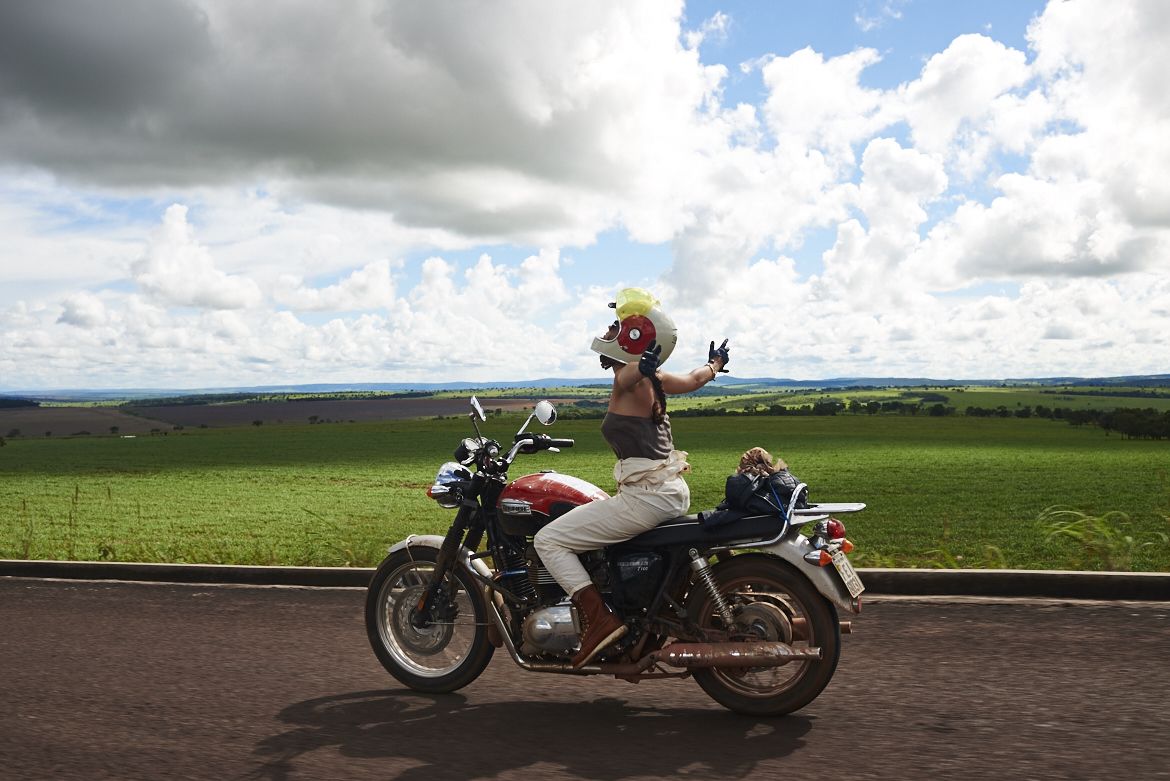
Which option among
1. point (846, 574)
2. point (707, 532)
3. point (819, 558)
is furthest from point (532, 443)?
point (846, 574)

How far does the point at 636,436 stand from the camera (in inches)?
188

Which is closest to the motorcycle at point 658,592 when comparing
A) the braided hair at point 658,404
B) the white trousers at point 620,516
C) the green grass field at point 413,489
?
the white trousers at point 620,516

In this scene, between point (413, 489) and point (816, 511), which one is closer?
point (816, 511)

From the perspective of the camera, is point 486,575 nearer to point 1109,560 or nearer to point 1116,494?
point 1109,560

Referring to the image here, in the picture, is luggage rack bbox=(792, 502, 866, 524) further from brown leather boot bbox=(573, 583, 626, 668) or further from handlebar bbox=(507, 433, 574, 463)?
handlebar bbox=(507, 433, 574, 463)

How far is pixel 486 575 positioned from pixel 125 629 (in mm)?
3378

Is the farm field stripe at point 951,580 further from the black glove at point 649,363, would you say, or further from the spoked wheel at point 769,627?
the black glove at point 649,363

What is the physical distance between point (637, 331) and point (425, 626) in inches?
86.5

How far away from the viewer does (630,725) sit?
4.73 metres

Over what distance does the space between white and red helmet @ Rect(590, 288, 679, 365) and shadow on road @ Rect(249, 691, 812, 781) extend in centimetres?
182

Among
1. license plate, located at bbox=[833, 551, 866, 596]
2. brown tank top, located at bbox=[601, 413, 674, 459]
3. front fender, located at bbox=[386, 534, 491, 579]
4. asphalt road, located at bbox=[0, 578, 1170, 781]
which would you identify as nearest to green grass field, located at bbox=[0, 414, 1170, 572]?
asphalt road, located at bbox=[0, 578, 1170, 781]

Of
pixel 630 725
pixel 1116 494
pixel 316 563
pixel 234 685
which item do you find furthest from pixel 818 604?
pixel 1116 494

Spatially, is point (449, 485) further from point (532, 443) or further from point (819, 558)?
point (819, 558)

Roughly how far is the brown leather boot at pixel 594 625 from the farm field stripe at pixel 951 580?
3174 millimetres
